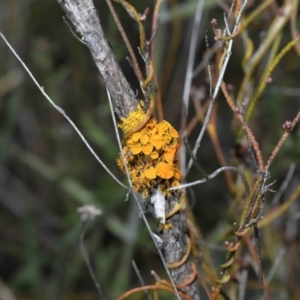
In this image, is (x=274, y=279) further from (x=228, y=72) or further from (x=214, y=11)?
(x=214, y=11)

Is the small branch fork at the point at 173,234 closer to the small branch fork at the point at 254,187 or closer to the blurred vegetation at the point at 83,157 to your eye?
the small branch fork at the point at 254,187

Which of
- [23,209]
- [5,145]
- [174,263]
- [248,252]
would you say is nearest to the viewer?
[174,263]

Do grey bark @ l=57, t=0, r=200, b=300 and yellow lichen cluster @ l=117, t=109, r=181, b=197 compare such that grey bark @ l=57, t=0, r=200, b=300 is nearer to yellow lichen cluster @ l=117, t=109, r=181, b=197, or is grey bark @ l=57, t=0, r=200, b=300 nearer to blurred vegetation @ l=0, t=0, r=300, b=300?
yellow lichen cluster @ l=117, t=109, r=181, b=197

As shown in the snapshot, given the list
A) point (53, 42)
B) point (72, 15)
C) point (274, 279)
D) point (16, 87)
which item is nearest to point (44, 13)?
point (53, 42)

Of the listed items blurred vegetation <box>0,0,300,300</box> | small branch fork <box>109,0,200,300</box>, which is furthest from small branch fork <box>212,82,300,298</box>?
blurred vegetation <box>0,0,300,300</box>

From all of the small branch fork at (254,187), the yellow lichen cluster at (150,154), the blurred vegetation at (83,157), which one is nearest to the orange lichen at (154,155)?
the yellow lichen cluster at (150,154)
